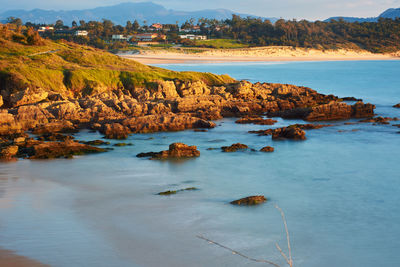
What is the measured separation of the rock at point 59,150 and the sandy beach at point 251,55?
176 ft

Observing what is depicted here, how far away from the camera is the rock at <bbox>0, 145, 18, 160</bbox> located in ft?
51.3

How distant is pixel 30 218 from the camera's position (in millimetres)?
10125

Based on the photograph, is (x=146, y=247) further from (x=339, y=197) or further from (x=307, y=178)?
(x=307, y=178)

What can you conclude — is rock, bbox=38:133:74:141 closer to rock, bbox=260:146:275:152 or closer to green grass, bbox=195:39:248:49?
rock, bbox=260:146:275:152

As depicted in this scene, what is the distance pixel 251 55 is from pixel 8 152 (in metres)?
84.5

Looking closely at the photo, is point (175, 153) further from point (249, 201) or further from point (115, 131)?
point (249, 201)

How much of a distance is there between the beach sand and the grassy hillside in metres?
19.5

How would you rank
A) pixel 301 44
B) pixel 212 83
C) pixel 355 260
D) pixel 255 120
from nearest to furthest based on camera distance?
pixel 355 260, pixel 255 120, pixel 212 83, pixel 301 44

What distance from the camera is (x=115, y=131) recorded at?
2042 centimetres

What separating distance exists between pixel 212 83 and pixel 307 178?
803 inches

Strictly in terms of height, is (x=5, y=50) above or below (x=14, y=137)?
above

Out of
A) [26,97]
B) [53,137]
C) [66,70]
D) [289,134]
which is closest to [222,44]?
[66,70]

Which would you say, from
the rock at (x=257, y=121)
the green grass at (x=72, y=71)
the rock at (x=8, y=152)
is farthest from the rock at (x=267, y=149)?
the green grass at (x=72, y=71)

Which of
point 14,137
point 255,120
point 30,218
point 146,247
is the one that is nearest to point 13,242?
point 30,218
